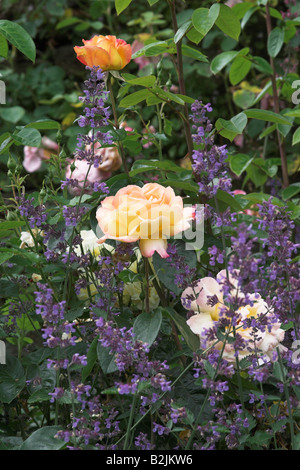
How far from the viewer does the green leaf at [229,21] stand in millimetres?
978

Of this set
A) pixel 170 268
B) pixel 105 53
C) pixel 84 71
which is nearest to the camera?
pixel 170 268

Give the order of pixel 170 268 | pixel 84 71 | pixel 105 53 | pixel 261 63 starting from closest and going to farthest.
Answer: pixel 170 268
pixel 105 53
pixel 261 63
pixel 84 71

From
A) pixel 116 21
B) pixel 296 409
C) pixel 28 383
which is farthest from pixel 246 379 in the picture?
pixel 116 21

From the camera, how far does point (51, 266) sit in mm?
859

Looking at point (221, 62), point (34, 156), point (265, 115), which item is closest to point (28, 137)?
point (265, 115)

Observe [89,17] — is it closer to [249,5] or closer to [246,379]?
[249,5]

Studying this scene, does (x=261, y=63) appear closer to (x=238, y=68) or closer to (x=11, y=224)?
(x=238, y=68)

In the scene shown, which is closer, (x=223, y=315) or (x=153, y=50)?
(x=223, y=315)

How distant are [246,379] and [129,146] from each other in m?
0.42

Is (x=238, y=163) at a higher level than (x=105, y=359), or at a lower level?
lower

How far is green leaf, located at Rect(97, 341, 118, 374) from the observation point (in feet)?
2.40

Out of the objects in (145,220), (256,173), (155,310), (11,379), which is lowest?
(256,173)

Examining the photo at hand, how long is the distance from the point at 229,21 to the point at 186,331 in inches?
20.2

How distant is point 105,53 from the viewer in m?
0.93
